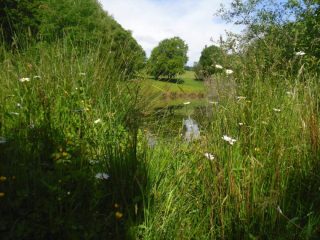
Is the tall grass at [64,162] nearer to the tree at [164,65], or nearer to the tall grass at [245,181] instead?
the tall grass at [245,181]

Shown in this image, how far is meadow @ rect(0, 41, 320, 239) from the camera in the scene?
2117 mm

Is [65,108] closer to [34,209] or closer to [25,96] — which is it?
[25,96]

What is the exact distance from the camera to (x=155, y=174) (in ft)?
8.18

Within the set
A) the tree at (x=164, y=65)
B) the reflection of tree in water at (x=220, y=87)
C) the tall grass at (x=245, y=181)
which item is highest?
the tree at (x=164, y=65)

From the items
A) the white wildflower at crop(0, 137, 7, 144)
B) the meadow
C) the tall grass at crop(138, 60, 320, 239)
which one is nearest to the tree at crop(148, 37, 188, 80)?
the meadow

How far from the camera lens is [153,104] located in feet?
12.5

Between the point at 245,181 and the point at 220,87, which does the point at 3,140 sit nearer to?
the point at 245,181

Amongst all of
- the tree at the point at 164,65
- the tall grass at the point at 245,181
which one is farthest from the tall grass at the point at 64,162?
the tree at the point at 164,65

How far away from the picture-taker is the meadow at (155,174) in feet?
6.95

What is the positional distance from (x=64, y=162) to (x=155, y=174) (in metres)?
0.66

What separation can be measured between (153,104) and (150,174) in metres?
1.48

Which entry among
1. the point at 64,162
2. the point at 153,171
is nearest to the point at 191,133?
the point at 153,171

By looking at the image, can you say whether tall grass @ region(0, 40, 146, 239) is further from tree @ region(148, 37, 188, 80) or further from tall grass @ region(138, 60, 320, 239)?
tree @ region(148, 37, 188, 80)


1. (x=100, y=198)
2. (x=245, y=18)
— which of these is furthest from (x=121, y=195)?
(x=245, y=18)
